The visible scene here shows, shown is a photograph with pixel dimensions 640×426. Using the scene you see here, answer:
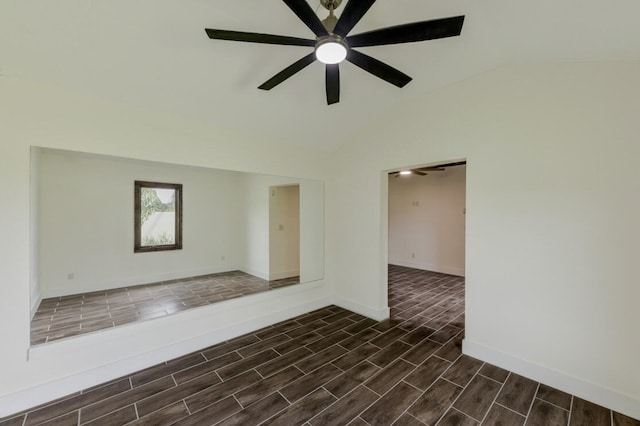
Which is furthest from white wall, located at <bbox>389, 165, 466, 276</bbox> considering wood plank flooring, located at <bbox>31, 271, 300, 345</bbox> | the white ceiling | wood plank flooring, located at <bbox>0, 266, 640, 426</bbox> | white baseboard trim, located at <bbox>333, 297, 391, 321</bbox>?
wood plank flooring, located at <bbox>31, 271, 300, 345</bbox>

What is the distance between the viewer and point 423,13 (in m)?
1.96

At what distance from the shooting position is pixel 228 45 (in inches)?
85.5

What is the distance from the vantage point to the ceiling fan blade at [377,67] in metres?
1.78

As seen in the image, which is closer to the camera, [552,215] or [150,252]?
[552,215]

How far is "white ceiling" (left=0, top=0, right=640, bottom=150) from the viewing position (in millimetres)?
1756

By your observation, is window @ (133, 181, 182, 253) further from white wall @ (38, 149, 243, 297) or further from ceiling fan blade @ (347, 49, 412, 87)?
ceiling fan blade @ (347, 49, 412, 87)

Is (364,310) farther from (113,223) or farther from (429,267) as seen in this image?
(429,267)

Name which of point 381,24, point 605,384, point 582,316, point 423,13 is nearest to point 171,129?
point 381,24

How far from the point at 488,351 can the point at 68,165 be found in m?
4.60

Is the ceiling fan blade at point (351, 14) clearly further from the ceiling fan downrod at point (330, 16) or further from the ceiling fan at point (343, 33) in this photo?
the ceiling fan downrod at point (330, 16)

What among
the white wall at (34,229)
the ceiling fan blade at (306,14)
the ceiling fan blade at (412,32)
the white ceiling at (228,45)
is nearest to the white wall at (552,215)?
the white ceiling at (228,45)

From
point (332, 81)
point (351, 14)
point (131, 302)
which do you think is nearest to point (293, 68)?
point (332, 81)

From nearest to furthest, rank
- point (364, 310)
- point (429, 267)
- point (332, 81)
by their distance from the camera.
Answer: point (332, 81) → point (364, 310) → point (429, 267)

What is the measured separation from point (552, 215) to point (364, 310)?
2582 millimetres
